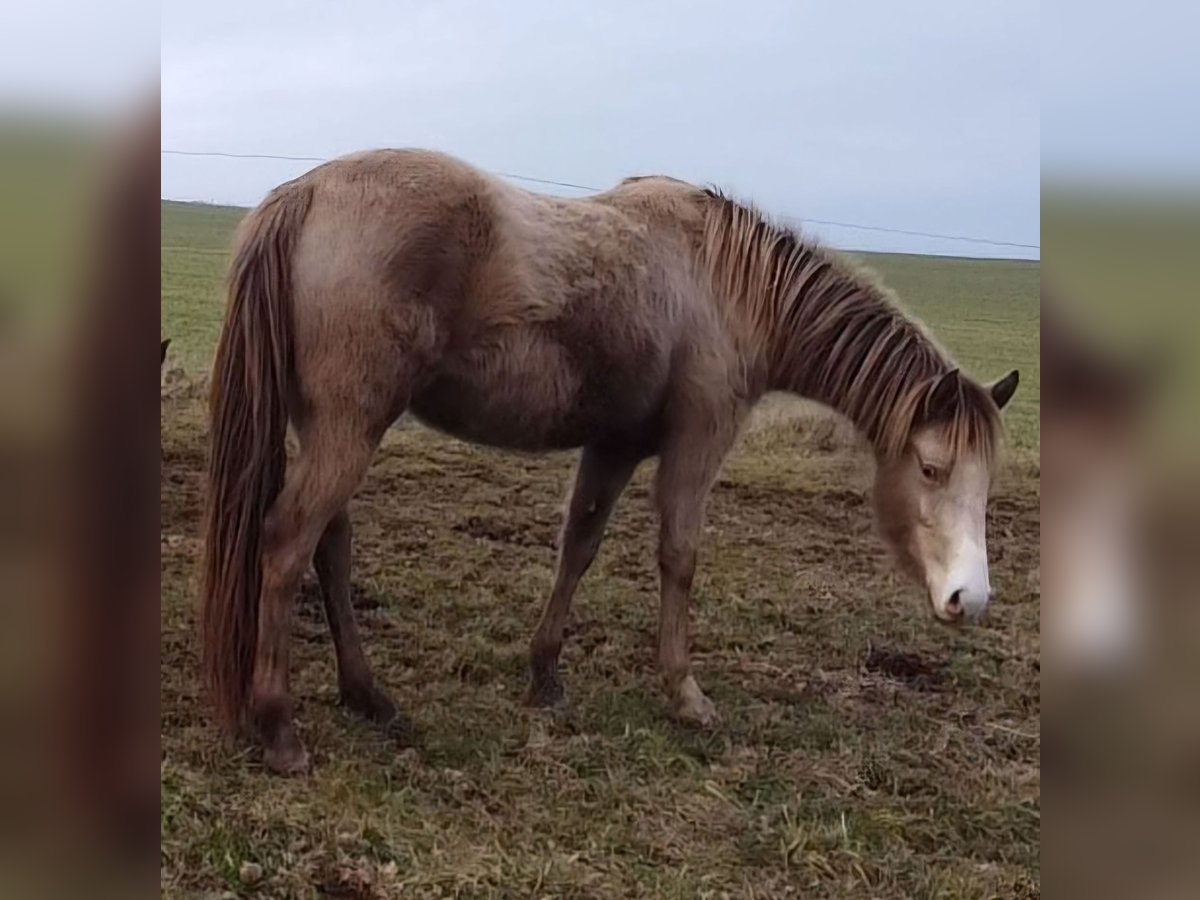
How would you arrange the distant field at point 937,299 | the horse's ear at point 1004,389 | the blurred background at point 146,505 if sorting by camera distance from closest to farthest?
the blurred background at point 146,505
the distant field at point 937,299
the horse's ear at point 1004,389

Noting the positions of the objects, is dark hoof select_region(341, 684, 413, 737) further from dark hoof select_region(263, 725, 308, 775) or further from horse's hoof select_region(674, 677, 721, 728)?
horse's hoof select_region(674, 677, 721, 728)

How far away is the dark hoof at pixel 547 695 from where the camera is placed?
2680 millimetres

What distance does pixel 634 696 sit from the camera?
2.74 m

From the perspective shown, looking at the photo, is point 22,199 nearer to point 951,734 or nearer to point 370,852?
point 370,852

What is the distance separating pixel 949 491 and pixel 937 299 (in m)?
0.52

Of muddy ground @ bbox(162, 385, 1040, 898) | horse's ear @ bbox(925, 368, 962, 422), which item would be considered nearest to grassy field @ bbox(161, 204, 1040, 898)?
muddy ground @ bbox(162, 385, 1040, 898)

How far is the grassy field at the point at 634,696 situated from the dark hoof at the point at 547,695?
0.03 meters

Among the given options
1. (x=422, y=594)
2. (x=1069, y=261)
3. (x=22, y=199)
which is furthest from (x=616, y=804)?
(x=22, y=199)

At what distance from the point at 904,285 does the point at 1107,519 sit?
1.24 m

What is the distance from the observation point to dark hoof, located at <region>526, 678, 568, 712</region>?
2.68 m

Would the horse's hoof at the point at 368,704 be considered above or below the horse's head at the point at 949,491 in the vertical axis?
below

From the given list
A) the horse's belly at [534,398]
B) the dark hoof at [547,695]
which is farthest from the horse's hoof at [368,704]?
the horse's belly at [534,398]

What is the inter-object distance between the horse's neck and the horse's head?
124mm

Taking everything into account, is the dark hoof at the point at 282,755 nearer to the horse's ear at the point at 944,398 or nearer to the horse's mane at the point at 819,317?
the horse's mane at the point at 819,317
